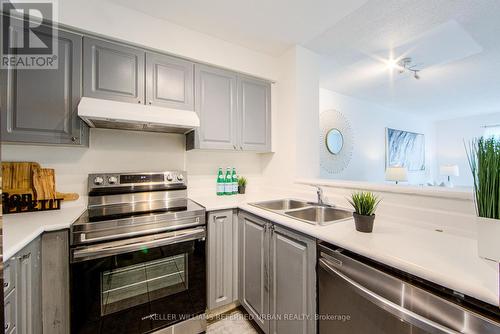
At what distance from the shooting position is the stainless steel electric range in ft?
3.74

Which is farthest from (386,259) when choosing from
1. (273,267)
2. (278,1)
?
(278,1)

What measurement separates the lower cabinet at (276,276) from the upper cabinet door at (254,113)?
2.74 ft

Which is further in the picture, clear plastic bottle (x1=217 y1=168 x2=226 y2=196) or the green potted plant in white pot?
clear plastic bottle (x1=217 y1=168 x2=226 y2=196)

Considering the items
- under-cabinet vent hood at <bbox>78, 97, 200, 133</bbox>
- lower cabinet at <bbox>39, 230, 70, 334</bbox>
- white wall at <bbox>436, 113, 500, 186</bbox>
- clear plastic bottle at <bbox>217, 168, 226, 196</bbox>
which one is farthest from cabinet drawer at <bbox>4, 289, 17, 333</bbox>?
white wall at <bbox>436, 113, 500, 186</bbox>

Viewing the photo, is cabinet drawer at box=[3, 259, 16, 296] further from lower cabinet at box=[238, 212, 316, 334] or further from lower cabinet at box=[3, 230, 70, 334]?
lower cabinet at box=[238, 212, 316, 334]

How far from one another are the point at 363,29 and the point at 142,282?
8.58ft

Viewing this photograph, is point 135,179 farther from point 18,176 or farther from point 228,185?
point 228,185

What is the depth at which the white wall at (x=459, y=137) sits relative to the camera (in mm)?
4758

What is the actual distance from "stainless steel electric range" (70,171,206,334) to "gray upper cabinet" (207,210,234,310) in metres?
0.09

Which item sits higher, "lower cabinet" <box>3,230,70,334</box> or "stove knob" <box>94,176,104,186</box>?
"stove knob" <box>94,176,104,186</box>

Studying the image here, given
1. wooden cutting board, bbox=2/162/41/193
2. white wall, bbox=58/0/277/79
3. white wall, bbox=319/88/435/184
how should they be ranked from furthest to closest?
white wall, bbox=319/88/435/184, white wall, bbox=58/0/277/79, wooden cutting board, bbox=2/162/41/193

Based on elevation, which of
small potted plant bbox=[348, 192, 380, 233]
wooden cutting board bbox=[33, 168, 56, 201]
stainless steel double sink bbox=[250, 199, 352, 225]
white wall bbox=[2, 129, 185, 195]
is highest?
white wall bbox=[2, 129, 185, 195]

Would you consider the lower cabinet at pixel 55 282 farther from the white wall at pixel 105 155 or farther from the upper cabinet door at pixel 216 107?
the upper cabinet door at pixel 216 107

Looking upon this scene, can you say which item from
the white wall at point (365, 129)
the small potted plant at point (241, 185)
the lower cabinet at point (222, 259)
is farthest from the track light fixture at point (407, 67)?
the lower cabinet at point (222, 259)
